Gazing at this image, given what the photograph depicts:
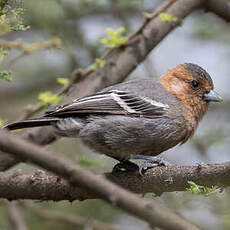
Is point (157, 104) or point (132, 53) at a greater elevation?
point (132, 53)

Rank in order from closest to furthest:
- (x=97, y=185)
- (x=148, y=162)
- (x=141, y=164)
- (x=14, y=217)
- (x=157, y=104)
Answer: (x=97, y=185)
(x=141, y=164)
(x=148, y=162)
(x=157, y=104)
(x=14, y=217)

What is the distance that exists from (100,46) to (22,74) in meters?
1.62

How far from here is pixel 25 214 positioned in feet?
23.3

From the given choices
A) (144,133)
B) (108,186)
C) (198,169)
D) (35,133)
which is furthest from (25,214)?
(108,186)

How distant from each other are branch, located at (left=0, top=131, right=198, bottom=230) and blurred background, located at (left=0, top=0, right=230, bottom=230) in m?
3.23

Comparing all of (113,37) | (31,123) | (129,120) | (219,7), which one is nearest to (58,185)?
(31,123)

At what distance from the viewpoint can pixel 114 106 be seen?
5.39 m

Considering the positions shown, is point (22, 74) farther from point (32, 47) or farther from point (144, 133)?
point (144, 133)

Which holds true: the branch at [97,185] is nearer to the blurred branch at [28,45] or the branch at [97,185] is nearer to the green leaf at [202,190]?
the green leaf at [202,190]

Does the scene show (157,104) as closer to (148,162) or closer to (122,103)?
(122,103)

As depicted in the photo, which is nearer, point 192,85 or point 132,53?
point 192,85

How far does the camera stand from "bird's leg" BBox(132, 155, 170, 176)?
4.63m

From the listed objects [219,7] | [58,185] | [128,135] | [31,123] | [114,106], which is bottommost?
[58,185]

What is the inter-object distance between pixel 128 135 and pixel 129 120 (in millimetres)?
203
